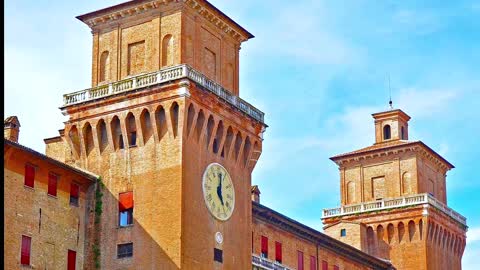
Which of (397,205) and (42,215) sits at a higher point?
(397,205)

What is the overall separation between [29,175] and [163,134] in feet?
21.4

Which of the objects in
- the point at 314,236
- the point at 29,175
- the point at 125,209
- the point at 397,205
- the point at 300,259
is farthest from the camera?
the point at 397,205

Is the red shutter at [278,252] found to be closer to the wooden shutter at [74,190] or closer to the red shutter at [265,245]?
the red shutter at [265,245]

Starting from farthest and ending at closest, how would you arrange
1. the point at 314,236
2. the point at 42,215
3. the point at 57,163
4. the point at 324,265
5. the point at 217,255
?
the point at 324,265 < the point at 314,236 < the point at 217,255 < the point at 57,163 < the point at 42,215

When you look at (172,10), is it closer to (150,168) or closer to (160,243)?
(150,168)

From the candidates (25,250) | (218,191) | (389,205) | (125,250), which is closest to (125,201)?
(125,250)

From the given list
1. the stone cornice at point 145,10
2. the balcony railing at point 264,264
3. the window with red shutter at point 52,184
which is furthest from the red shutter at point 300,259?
the window with red shutter at point 52,184

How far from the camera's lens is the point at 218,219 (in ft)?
143

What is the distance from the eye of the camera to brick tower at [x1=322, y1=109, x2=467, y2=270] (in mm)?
68938

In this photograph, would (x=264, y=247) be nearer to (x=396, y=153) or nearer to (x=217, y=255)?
(x=217, y=255)

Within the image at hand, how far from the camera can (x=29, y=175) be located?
1561 inches

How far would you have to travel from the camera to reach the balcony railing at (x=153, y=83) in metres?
42.1

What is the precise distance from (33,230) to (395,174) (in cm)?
3859

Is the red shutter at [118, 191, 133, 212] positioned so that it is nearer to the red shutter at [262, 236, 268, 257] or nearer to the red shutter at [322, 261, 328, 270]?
the red shutter at [262, 236, 268, 257]
